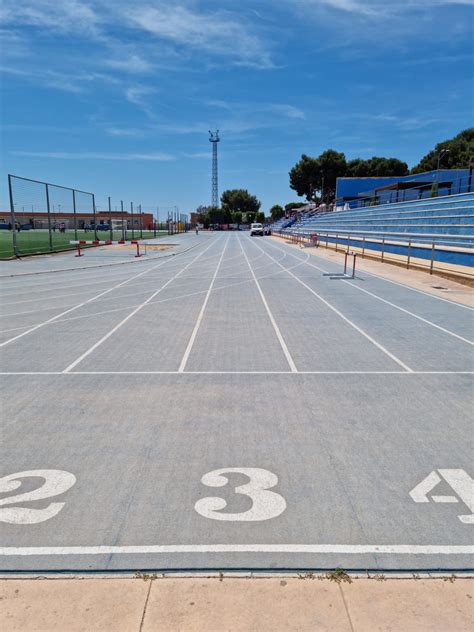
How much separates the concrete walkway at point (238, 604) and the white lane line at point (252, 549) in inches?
9.7

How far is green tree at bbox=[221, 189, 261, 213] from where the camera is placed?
150750 mm

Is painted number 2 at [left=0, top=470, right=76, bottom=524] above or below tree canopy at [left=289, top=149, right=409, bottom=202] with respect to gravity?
below

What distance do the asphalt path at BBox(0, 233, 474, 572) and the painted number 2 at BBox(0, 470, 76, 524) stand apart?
0.02m

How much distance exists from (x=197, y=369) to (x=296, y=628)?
16.7 feet

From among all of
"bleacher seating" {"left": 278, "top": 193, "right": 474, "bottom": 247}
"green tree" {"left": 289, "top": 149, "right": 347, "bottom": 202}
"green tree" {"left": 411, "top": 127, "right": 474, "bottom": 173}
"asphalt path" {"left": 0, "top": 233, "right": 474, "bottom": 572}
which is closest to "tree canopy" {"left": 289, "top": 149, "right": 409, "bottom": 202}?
"green tree" {"left": 289, "top": 149, "right": 347, "bottom": 202}

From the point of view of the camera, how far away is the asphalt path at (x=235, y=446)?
11.6 feet

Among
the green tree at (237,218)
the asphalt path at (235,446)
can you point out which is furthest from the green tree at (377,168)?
the asphalt path at (235,446)

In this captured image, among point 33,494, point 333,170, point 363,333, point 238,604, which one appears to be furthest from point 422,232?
point 333,170

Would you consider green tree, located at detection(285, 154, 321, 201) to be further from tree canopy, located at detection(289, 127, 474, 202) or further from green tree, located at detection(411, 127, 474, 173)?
green tree, located at detection(411, 127, 474, 173)

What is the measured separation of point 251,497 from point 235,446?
944mm

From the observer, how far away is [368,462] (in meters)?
4.70

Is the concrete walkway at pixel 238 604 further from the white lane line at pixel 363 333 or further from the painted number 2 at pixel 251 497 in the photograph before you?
the white lane line at pixel 363 333

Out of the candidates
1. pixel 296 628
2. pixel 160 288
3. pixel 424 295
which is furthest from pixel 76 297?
pixel 296 628

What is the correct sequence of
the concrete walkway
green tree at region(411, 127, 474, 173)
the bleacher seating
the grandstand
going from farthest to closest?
green tree at region(411, 127, 474, 173) → the bleacher seating → the grandstand → the concrete walkway
